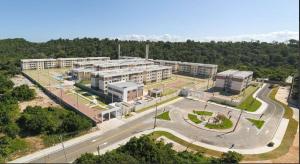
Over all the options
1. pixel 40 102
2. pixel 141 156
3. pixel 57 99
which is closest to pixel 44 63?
pixel 57 99

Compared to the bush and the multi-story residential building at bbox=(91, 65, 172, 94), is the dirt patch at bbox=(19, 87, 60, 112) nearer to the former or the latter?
the bush

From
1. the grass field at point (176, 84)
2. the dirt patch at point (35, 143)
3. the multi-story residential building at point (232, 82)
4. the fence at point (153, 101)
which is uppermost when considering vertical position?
the multi-story residential building at point (232, 82)

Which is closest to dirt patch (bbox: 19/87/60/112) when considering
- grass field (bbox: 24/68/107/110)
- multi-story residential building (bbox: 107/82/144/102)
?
grass field (bbox: 24/68/107/110)

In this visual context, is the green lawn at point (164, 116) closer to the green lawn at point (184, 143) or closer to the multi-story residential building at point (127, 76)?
the green lawn at point (184, 143)

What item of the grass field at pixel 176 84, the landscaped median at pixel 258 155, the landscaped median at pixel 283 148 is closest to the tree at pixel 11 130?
the landscaped median at pixel 258 155

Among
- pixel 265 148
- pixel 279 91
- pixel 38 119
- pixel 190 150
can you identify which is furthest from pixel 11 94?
pixel 279 91
